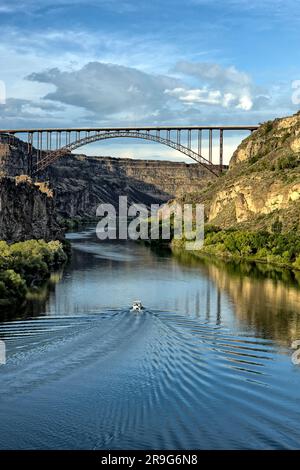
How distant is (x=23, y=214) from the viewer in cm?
3731

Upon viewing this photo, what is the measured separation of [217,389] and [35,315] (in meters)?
8.75

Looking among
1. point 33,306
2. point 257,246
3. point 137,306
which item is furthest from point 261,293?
point 257,246

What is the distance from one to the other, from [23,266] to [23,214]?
30.0 ft

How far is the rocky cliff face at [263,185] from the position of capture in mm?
48500

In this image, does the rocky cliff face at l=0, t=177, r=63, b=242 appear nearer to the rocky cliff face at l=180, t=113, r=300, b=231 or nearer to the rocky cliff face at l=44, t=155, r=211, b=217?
the rocky cliff face at l=180, t=113, r=300, b=231

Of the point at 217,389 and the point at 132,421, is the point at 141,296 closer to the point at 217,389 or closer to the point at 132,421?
the point at 217,389

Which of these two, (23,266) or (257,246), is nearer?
(23,266)

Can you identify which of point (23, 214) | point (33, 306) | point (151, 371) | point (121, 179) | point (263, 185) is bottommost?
point (151, 371)

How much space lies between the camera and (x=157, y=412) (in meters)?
13.2

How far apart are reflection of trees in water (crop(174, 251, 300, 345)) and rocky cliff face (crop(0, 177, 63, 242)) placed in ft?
31.9

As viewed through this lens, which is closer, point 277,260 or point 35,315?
point 35,315

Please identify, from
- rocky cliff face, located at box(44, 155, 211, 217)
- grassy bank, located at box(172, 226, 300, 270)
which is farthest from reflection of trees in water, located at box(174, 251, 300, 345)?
rocky cliff face, located at box(44, 155, 211, 217)

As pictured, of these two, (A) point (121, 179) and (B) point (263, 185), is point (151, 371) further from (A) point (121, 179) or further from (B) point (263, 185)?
(A) point (121, 179)

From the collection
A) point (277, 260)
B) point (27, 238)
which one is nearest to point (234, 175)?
point (277, 260)
